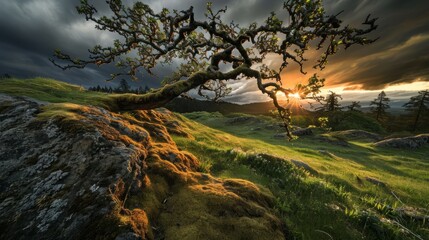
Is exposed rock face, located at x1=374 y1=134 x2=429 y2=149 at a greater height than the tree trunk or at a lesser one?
lesser

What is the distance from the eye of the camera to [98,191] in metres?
4.43

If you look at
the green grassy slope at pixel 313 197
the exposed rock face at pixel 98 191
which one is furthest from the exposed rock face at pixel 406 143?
the exposed rock face at pixel 98 191

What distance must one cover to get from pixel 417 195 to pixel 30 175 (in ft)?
80.3

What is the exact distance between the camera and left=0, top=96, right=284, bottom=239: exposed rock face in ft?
13.0

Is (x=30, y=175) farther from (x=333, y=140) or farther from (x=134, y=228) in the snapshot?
(x=333, y=140)

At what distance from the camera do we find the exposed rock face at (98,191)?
3.97m

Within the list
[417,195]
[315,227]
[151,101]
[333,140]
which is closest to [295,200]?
[315,227]

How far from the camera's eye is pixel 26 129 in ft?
20.0

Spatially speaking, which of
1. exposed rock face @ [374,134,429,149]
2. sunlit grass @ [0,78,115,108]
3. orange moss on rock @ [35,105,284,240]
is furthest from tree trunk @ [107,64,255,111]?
exposed rock face @ [374,134,429,149]

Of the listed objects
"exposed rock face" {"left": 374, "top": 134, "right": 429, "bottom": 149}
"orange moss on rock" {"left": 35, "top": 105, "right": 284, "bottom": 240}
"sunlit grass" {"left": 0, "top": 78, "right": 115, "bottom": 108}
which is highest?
"sunlit grass" {"left": 0, "top": 78, "right": 115, "bottom": 108}

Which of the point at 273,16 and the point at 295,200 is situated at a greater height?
the point at 273,16

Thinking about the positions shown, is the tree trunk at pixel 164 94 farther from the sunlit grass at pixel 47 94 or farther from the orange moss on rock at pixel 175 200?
the orange moss on rock at pixel 175 200

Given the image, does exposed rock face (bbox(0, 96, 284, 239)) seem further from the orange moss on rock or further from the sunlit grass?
→ the sunlit grass

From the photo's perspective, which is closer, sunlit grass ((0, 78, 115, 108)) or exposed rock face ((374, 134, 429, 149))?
sunlit grass ((0, 78, 115, 108))
